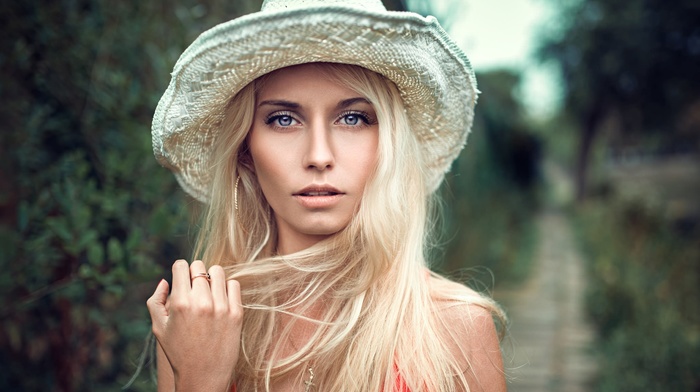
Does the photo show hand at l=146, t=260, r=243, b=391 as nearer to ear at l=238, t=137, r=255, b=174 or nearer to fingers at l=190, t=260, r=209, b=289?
fingers at l=190, t=260, r=209, b=289

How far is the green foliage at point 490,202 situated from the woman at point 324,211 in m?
0.60

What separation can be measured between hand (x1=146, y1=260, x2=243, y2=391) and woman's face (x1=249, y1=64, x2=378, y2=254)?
0.27m

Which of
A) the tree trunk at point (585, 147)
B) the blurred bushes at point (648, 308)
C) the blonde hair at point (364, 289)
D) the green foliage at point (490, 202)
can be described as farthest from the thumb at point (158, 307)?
the tree trunk at point (585, 147)

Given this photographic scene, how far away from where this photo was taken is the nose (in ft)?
4.77

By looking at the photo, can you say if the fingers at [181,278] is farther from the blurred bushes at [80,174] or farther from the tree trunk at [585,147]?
the tree trunk at [585,147]

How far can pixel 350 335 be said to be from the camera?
156 centimetres

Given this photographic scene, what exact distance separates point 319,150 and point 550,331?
5.33 meters

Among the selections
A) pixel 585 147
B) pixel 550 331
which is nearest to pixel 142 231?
pixel 550 331

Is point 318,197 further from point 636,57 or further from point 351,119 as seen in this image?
point 636,57

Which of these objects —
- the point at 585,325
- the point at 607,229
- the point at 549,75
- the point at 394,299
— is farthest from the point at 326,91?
the point at 549,75

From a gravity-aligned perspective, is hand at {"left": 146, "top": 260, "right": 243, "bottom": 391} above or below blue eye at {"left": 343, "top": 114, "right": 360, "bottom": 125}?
below

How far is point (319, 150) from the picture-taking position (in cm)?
146

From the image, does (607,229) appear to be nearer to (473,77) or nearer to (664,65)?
(664,65)

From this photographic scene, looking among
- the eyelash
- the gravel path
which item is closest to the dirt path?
the gravel path
